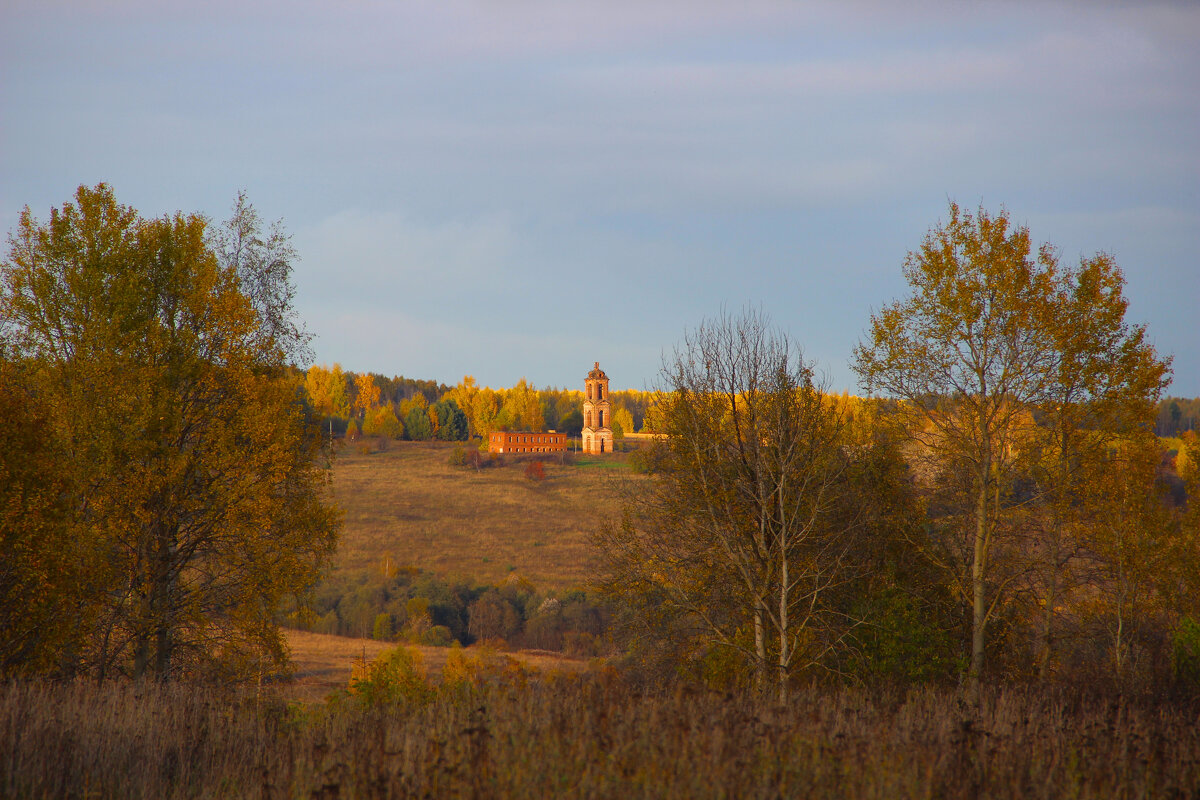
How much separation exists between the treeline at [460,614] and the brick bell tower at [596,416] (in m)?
63.6

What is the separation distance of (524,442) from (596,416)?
1123 cm

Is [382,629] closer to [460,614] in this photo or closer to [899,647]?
[460,614]

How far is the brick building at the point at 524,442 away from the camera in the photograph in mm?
109875

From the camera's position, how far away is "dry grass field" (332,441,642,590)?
2290 inches

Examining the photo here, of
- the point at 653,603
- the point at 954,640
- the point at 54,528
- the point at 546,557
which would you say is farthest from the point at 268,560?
the point at 546,557

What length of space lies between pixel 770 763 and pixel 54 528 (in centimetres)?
1255

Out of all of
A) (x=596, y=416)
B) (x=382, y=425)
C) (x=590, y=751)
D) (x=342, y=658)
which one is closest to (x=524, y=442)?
(x=596, y=416)

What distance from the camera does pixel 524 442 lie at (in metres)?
113

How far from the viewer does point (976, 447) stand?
1838 cm

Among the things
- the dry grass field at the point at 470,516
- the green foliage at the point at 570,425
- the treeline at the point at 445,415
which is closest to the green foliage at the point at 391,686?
the dry grass field at the point at 470,516

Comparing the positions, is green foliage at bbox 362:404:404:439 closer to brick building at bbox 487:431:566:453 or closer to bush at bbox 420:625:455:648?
brick building at bbox 487:431:566:453

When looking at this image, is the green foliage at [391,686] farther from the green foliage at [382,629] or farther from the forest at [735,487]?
the green foliage at [382,629]

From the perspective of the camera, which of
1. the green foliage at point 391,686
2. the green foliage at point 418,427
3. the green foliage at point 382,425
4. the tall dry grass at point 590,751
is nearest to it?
the tall dry grass at point 590,751

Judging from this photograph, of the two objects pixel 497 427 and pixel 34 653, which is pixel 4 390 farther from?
pixel 497 427
